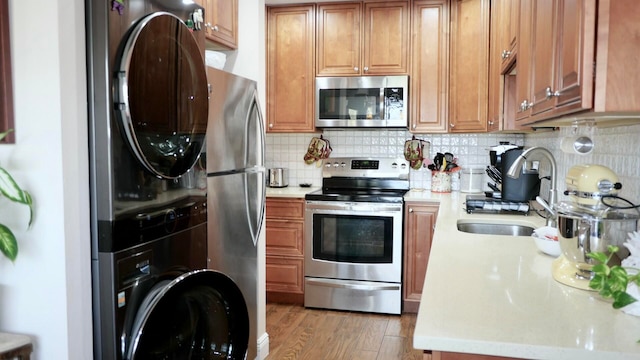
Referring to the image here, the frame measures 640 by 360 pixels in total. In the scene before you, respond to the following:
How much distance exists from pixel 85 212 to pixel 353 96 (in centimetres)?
283

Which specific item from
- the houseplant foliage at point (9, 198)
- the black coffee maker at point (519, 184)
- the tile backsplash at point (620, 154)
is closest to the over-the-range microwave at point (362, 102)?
the black coffee maker at point (519, 184)

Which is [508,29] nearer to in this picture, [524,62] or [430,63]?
Result: [524,62]

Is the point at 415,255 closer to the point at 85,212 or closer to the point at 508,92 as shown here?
the point at 508,92

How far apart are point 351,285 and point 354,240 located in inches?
13.6

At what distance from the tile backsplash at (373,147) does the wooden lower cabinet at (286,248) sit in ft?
2.10

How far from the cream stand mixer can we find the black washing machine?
3.94ft

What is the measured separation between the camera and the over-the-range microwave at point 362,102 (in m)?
3.94

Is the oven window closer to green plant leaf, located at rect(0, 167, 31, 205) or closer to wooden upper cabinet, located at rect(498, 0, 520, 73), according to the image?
wooden upper cabinet, located at rect(498, 0, 520, 73)

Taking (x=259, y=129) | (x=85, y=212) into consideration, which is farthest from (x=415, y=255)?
(x=85, y=212)

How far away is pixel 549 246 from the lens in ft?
5.95

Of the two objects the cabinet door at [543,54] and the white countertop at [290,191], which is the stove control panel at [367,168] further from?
the cabinet door at [543,54]

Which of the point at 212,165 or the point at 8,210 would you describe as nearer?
the point at 8,210

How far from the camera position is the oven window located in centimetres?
373

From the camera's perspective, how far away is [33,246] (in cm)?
143
